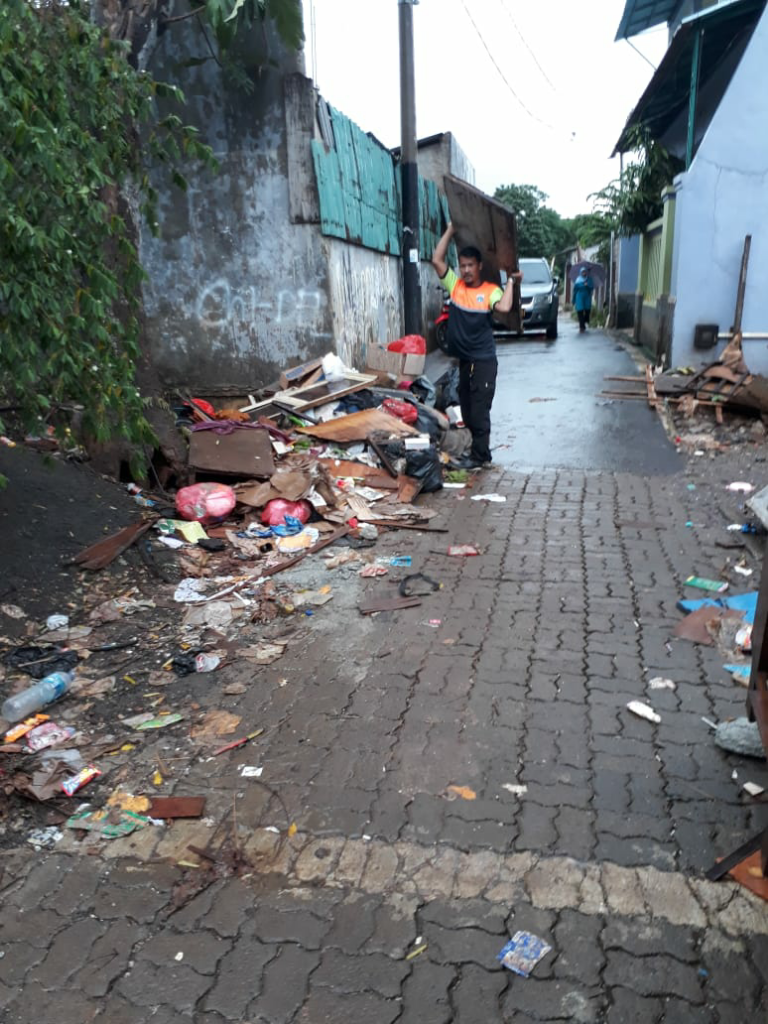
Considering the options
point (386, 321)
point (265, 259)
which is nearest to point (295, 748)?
point (265, 259)

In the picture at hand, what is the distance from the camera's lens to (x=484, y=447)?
7609 millimetres

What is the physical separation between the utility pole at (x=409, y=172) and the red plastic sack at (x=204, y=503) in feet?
25.9

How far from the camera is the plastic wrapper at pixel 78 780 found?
9.45 feet

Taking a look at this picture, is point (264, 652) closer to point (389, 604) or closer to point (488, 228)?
point (389, 604)

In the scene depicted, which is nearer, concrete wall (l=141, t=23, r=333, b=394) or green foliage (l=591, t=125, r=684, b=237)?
concrete wall (l=141, t=23, r=333, b=394)

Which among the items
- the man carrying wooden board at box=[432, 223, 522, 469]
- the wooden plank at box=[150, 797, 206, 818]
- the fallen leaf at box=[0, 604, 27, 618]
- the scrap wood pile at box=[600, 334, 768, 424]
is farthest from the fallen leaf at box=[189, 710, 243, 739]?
the scrap wood pile at box=[600, 334, 768, 424]

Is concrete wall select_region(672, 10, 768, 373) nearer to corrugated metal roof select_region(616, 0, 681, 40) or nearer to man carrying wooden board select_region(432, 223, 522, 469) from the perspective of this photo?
man carrying wooden board select_region(432, 223, 522, 469)

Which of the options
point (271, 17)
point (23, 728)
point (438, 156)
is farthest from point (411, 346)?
point (438, 156)

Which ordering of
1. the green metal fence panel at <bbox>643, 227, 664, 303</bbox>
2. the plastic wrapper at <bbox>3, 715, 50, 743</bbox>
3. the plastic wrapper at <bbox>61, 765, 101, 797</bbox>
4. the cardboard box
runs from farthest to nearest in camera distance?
the green metal fence panel at <bbox>643, 227, 664, 303</bbox> → the cardboard box → the plastic wrapper at <bbox>3, 715, 50, 743</bbox> → the plastic wrapper at <bbox>61, 765, 101, 797</bbox>

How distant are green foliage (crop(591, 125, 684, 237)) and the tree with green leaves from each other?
42.8ft

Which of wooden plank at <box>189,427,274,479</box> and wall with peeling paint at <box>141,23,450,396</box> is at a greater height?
wall with peeling paint at <box>141,23,450,396</box>

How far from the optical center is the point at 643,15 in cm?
1928

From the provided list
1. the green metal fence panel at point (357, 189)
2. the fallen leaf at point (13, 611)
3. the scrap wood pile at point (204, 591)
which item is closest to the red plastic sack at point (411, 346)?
the green metal fence panel at point (357, 189)

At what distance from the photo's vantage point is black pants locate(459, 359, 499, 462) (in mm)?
7410
